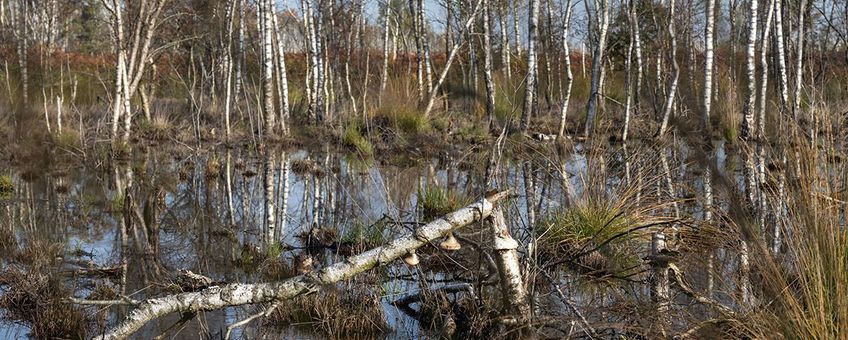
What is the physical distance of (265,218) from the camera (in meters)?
7.86

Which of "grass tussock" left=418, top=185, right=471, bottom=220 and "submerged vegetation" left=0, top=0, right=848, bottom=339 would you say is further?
"grass tussock" left=418, top=185, right=471, bottom=220

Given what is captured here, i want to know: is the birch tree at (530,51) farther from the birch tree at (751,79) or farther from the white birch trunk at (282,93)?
the white birch trunk at (282,93)

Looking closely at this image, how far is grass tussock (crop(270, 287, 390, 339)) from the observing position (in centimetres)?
451

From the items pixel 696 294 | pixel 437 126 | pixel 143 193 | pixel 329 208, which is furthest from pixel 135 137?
pixel 696 294

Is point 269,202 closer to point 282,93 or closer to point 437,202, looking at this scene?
point 437,202

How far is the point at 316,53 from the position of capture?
17.2 metres

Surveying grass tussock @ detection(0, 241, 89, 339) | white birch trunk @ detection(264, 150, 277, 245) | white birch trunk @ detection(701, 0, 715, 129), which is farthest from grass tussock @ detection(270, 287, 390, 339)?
white birch trunk @ detection(701, 0, 715, 129)

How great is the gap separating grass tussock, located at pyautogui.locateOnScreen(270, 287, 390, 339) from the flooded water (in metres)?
0.04

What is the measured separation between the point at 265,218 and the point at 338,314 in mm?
3530

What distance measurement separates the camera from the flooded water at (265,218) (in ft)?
15.7

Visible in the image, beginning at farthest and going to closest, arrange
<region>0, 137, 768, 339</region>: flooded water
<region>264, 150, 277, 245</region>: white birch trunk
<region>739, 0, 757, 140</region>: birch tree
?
<region>739, 0, 757, 140</region>: birch tree
<region>264, 150, 277, 245</region>: white birch trunk
<region>0, 137, 768, 339</region>: flooded water

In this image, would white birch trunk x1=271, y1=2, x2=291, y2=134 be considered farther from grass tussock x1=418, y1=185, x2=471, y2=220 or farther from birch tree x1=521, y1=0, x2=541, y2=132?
grass tussock x1=418, y1=185, x2=471, y2=220

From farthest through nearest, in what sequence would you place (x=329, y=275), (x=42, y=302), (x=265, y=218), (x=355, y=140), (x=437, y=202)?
(x=355, y=140)
(x=265, y=218)
(x=437, y=202)
(x=42, y=302)
(x=329, y=275)

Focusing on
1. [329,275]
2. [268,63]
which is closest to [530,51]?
[268,63]
